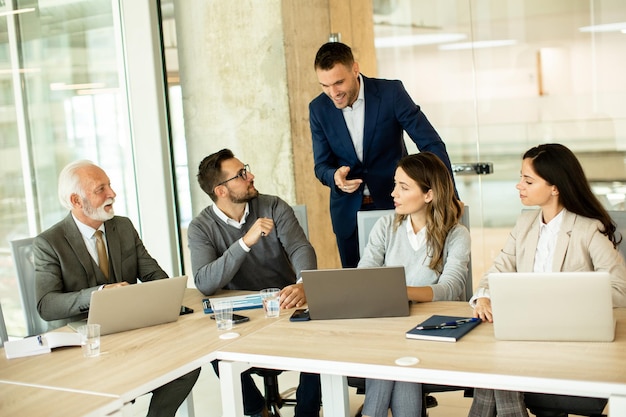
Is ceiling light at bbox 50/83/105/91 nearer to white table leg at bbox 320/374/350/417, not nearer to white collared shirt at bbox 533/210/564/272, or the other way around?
white table leg at bbox 320/374/350/417

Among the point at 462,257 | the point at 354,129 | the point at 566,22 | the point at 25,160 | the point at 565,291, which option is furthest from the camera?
the point at 566,22

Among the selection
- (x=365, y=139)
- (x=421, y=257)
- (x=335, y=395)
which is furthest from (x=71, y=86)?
(x=335, y=395)

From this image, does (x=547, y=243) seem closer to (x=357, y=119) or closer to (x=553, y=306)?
(x=553, y=306)

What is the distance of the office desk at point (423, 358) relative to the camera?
1835 mm

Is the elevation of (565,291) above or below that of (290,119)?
below

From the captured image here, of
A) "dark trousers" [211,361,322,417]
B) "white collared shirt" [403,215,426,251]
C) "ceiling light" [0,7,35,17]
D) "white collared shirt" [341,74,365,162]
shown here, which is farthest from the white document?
"ceiling light" [0,7,35,17]

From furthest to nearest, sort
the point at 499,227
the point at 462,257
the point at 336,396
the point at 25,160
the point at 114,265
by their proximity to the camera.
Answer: the point at 499,227 → the point at 25,160 → the point at 114,265 → the point at 462,257 → the point at 336,396

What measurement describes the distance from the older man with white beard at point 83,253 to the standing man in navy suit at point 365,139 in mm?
1090

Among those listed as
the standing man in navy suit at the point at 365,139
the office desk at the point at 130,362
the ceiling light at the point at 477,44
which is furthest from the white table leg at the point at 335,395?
the ceiling light at the point at 477,44

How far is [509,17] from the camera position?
4773 mm

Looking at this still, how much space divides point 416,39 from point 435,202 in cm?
240

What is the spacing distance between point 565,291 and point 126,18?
4075mm

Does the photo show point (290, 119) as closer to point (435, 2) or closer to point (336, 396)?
point (435, 2)

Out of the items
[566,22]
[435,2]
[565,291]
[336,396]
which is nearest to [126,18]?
[435,2]
